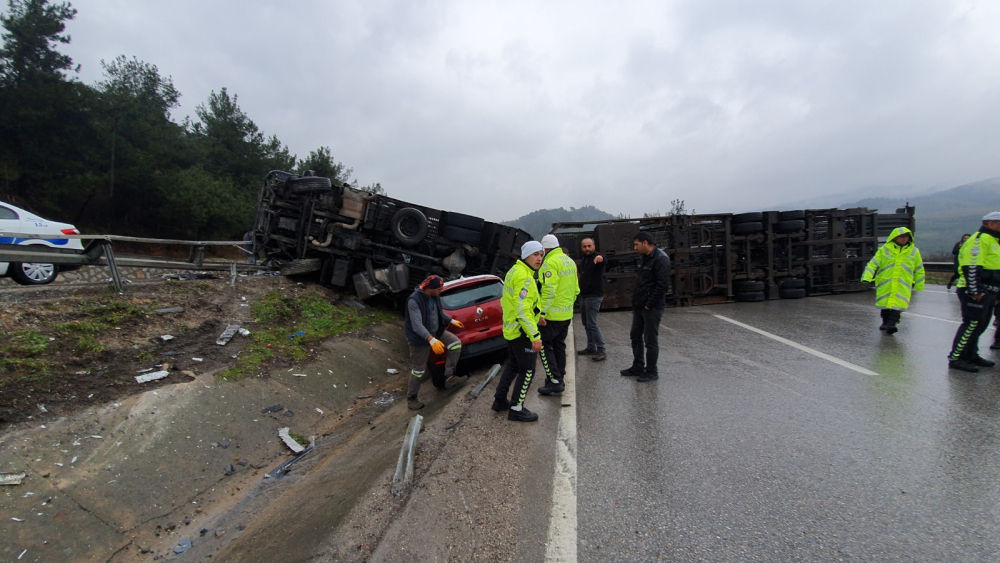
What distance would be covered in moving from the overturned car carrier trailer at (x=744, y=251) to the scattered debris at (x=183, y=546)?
30.8 ft

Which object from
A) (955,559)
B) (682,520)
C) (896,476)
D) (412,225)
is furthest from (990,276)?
(412,225)

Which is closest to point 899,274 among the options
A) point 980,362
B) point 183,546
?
point 980,362

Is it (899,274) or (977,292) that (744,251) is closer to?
(899,274)

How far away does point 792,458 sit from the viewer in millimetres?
3463

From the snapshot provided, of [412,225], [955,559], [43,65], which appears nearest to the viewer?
[955,559]

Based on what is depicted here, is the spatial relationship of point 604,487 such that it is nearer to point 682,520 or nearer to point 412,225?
point 682,520

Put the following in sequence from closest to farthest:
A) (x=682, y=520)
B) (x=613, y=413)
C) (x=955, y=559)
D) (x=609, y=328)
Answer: (x=955, y=559), (x=682, y=520), (x=613, y=413), (x=609, y=328)

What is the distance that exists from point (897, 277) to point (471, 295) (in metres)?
6.40

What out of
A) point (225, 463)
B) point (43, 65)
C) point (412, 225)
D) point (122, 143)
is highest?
point (43, 65)

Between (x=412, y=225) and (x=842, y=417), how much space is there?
383 inches

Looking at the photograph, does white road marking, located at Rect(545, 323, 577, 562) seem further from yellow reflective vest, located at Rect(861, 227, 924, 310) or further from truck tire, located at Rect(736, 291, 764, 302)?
truck tire, located at Rect(736, 291, 764, 302)

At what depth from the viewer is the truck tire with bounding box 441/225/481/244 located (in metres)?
12.4

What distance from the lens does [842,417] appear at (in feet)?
13.7

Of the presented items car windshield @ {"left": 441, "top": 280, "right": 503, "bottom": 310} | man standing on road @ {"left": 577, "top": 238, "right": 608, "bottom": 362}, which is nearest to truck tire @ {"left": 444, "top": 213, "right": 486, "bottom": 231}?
car windshield @ {"left": 441, "top": 280, "right": 503, "bottom": 310}
